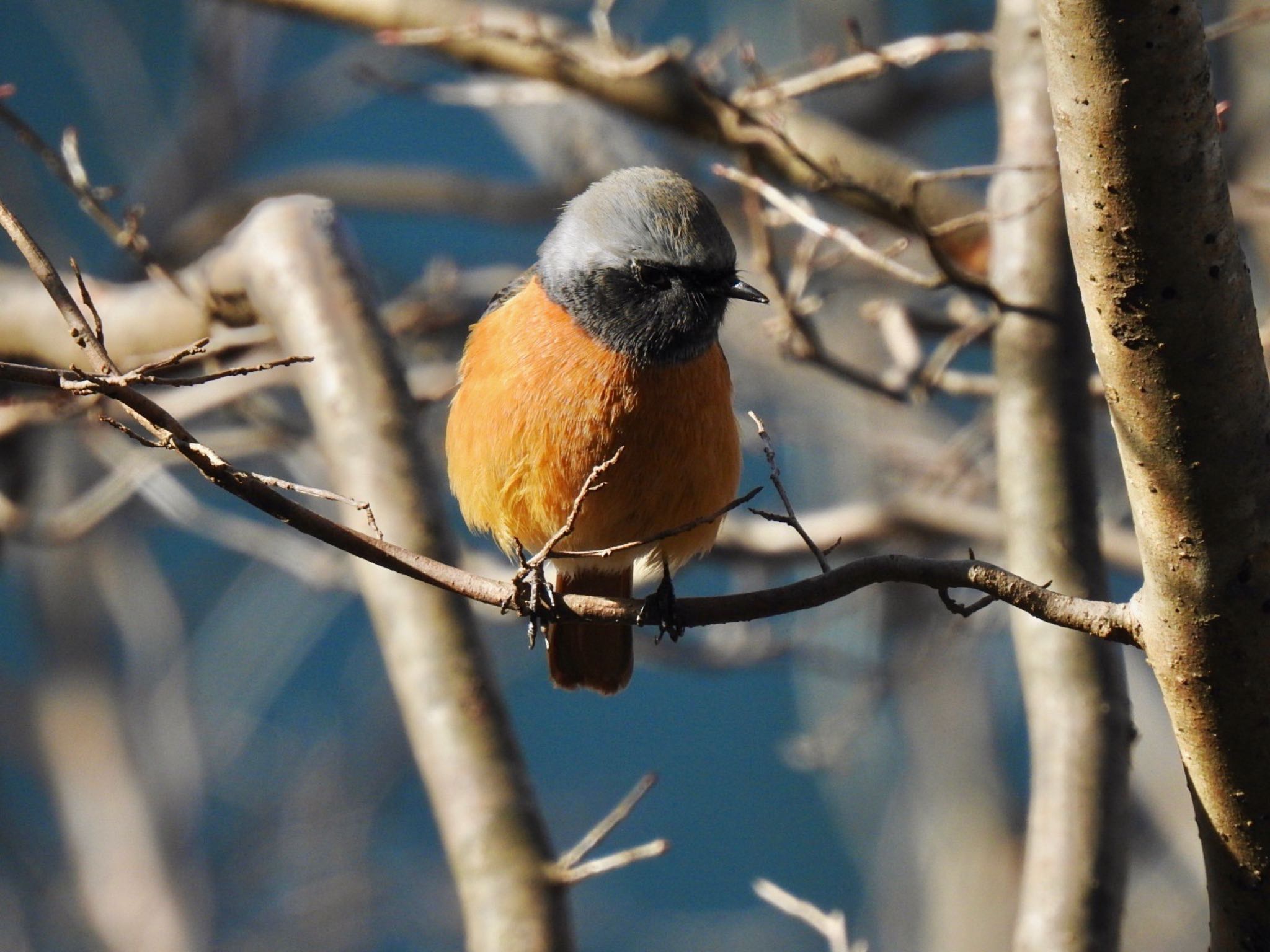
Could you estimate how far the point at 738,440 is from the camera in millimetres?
3850

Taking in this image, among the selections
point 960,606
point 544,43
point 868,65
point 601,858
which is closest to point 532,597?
point 601,858

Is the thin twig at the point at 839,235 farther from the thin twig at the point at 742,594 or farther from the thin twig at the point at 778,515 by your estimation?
the thin twig at the point at 742,594

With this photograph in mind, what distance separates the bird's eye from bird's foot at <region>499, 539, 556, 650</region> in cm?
97

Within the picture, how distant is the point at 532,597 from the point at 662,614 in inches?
21.0

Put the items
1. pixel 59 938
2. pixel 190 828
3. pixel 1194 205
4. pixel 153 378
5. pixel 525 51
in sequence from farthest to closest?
1. pixel 59 938
2. pixel 190 828
3. pixel 525 51
4. pixel 153 378
5. pixel 1194 205

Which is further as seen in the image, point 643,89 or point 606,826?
point 643,89

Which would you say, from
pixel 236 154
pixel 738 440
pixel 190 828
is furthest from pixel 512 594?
pixel 236 154

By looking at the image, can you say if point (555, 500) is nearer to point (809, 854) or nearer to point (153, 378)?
point (153, 378)

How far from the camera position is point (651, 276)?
12.3ft

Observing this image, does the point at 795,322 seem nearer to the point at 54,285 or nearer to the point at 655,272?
the point at 655,272

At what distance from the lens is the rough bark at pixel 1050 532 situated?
3275mm

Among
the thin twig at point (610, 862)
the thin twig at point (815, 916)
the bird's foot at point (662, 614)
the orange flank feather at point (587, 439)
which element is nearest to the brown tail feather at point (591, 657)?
the orange flank feather at point (587, 439)

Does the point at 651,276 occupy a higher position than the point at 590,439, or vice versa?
the point at 651,276

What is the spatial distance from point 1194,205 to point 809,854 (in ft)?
37.5
